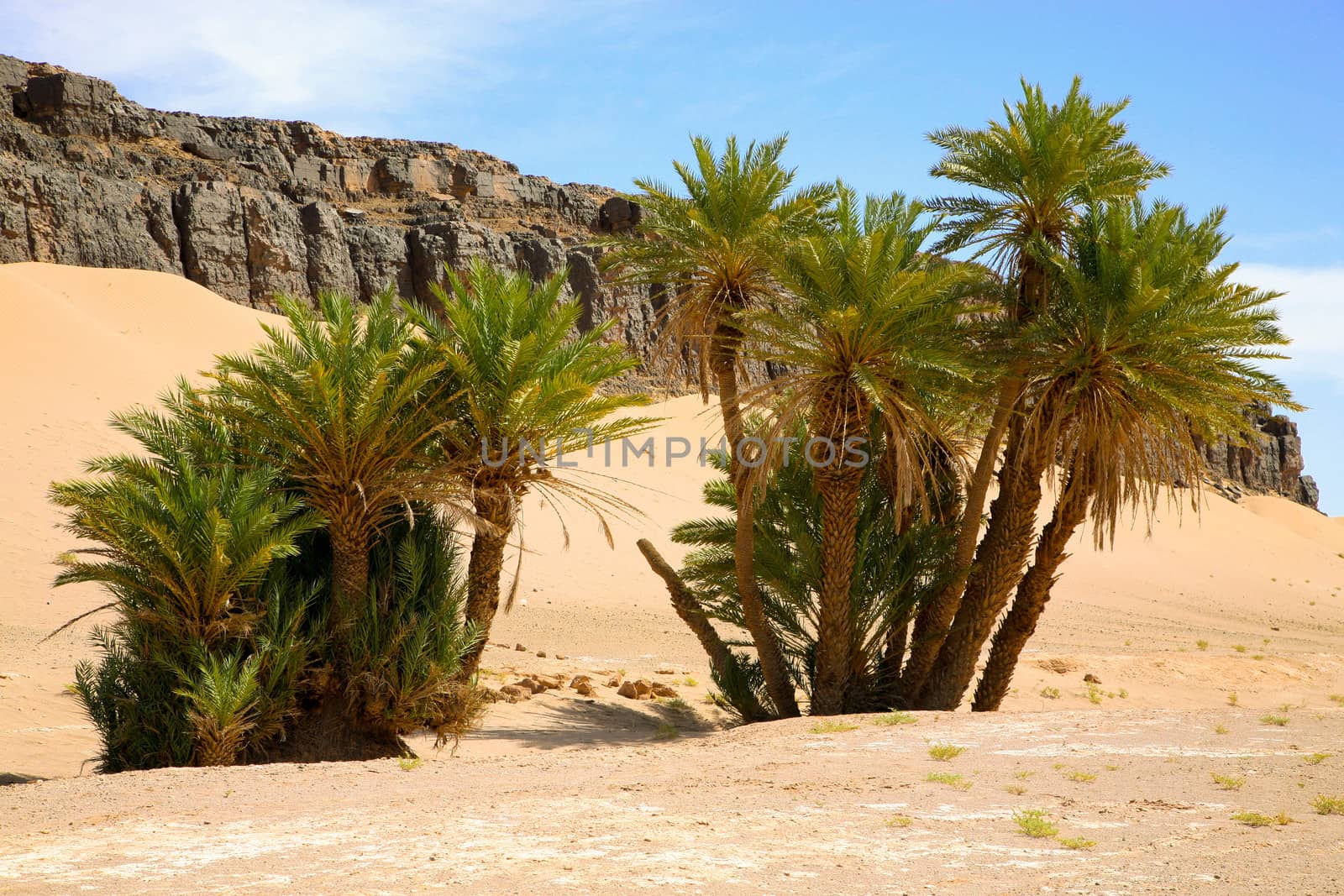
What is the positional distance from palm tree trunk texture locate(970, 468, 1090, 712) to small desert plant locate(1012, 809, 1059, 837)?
6166 millimetres

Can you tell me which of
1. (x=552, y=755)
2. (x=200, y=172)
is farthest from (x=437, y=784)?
(x=200, y=172)

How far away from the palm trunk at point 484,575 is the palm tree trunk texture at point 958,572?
4.92m

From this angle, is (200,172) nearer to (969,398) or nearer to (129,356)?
(129,356)

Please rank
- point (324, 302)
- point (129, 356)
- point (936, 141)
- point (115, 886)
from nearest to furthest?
point (115, 886) < point (324, 302) < point (936, 141) < point (129, 356)

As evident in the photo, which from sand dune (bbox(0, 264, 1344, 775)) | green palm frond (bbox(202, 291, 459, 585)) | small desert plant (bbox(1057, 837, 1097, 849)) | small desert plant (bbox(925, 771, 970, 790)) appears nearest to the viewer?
small desert plant (bbox(1057, 837, 1097, 849))

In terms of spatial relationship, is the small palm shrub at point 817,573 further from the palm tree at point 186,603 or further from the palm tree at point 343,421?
the palm tree at point 186,603

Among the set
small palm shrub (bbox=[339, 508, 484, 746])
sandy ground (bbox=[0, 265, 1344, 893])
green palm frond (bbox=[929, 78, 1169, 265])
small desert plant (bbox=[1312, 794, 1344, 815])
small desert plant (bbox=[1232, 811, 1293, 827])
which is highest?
green palm frond (bbox=[929, 78, 1169, 265])

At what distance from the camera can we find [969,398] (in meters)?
11.6

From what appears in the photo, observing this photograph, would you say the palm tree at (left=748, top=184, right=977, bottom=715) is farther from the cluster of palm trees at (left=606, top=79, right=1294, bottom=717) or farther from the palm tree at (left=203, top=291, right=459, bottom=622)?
the palm tree at (left=203, top=291, right=459, bottom=622)

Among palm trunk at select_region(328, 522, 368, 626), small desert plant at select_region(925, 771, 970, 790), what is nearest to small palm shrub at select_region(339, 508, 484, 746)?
palm trunk at select_region(328, 522, 368, 626)

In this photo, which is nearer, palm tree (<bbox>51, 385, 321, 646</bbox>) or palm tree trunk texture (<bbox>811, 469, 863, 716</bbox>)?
palm tree (<bbox>51, 385, 321, 646</bbox>)

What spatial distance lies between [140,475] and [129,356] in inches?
910

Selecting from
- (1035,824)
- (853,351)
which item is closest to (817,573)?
(853,351)

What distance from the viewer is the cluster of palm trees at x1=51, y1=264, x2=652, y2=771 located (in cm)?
957
